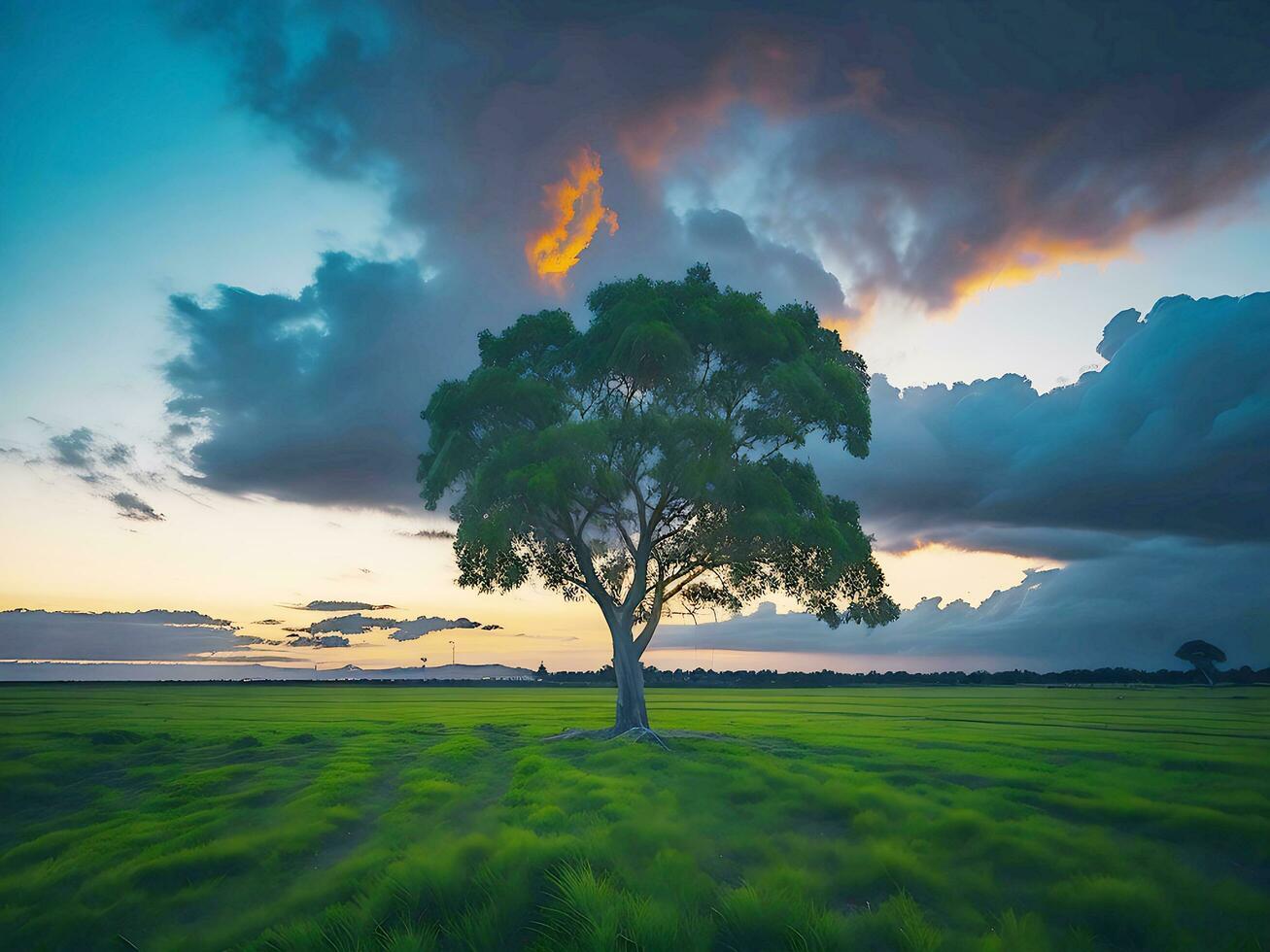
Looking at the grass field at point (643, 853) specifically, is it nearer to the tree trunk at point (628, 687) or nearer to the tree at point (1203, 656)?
the tree trunk at point (628, 687)

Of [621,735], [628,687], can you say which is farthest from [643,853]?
[628,687]

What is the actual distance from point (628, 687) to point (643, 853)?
2103 cm

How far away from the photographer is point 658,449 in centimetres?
3250

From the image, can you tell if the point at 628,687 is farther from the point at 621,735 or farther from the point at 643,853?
the point at 643,853

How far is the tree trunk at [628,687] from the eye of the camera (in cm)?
3403

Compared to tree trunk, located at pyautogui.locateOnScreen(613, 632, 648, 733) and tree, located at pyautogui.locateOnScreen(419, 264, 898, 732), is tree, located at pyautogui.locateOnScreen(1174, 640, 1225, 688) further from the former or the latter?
tree trunk, located at pyautogui.locateOnScreen(613, 632, 648, 733)

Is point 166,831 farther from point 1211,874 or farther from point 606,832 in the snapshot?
point 1211,874

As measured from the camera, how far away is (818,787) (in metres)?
18.7

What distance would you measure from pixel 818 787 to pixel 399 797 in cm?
1147

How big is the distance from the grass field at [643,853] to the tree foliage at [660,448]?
1046cm

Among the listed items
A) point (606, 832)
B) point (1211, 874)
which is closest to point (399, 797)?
point (606, 832)

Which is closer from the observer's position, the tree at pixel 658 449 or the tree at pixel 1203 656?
the tree at pixel 658 449

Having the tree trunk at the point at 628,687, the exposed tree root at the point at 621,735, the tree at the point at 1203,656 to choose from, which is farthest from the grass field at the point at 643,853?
the tree at the point at 1203,656

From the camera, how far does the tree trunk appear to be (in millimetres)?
34031
